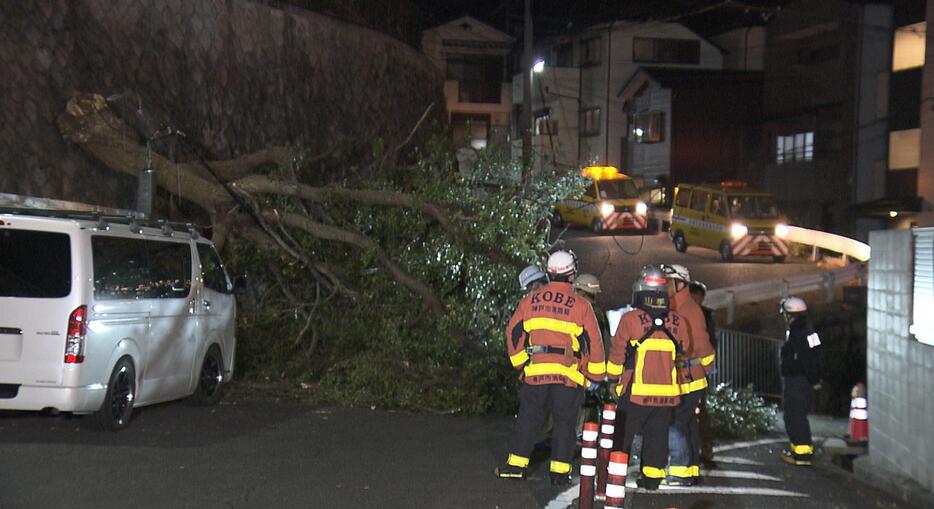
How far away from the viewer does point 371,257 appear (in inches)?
458

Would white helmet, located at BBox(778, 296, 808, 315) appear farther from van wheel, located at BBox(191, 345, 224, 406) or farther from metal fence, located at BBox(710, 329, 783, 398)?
metal fence, located at BBox(710, 329, 783, 398)

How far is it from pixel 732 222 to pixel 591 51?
23843 mm

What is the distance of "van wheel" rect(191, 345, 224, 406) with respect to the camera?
418 inches

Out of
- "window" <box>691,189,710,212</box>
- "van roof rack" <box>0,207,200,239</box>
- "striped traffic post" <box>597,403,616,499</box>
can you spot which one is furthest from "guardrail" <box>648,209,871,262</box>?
"striped traffic post" <box>597,403,616,499</box>

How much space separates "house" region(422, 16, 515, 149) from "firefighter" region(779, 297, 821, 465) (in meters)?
41.4

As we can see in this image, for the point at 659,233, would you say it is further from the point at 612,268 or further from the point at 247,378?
the point at 247,378

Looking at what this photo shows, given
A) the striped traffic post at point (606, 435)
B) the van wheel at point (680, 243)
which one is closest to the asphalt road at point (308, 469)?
the striped traffic post at point (606, 435)

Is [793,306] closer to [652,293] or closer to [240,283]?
[652,293]

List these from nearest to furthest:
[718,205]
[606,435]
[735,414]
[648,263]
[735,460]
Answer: [606,435]
[735,460]
[735,414]
[648,263]
[718,205]

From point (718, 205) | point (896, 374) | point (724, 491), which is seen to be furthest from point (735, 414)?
point (718, 205)

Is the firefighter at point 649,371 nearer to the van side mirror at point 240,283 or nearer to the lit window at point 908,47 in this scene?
the van side mirror at point 240,283

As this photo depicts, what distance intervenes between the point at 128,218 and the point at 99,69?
4927 mm

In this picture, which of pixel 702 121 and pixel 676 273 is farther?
pixel 702 121

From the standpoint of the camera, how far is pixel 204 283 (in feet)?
34.4
